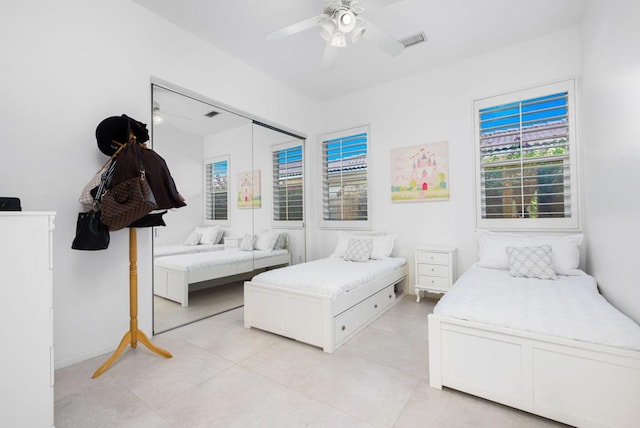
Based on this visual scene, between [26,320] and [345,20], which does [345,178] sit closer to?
[345,20]

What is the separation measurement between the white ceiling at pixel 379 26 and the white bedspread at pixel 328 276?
2339 millimetres

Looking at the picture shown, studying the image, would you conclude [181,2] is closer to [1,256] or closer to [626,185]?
[1,256]

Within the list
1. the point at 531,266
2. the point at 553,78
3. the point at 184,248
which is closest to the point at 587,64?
the point at 553,78

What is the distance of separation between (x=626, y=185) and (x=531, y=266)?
1.05 m

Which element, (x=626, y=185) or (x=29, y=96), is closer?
(x=626, y=185)

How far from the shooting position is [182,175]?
2973 mm

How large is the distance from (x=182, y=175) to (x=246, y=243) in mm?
1131

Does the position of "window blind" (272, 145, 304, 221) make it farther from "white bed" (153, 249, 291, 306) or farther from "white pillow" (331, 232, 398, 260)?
"white pillow" (331, 232, 398, 260)

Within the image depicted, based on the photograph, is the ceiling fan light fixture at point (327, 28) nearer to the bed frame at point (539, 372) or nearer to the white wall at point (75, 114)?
the white wall at point (75, 114)

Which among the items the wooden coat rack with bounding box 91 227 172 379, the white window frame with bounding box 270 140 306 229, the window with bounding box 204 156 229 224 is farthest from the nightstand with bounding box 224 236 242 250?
the wooden coat rack with bounding box 91 227 172 379

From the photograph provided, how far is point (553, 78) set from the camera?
3137mm

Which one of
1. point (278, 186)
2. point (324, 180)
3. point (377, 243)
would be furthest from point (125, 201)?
point (324, 180)

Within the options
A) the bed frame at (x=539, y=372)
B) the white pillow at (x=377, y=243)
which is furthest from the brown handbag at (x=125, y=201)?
the white pillow at (x=377, y=243)

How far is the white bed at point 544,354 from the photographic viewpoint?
1403 millimetres
